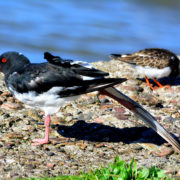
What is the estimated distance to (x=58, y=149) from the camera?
18.9 feet

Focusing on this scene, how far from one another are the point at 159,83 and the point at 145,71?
0.44 m

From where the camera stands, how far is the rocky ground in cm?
526

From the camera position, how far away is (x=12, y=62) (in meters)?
6.11

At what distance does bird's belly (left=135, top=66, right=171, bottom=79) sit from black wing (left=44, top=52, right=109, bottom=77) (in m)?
3.66

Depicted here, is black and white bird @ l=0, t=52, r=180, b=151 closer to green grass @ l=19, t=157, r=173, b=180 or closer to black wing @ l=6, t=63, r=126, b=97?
black wing @ l=6, t=63, r=126, b=97

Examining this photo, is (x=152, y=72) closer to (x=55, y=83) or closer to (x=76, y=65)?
(x=76, y=65)

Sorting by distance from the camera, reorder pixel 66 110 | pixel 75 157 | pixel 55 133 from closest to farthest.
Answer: pixel 75 157
pixel 55 133
pixel 66 110

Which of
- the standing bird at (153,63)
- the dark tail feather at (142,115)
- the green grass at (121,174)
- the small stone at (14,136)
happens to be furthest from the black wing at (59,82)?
the standing bird at (153,63)

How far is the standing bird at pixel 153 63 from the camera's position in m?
9.17

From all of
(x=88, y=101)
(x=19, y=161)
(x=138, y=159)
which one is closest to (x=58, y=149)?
(x=19, y=161)

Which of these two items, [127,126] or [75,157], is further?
[127,126]

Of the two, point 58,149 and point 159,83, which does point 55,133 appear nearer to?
point 58,149

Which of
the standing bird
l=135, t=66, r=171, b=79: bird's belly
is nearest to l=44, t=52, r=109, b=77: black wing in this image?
the standing bird

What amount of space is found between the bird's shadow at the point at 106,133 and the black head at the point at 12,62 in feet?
4.07
